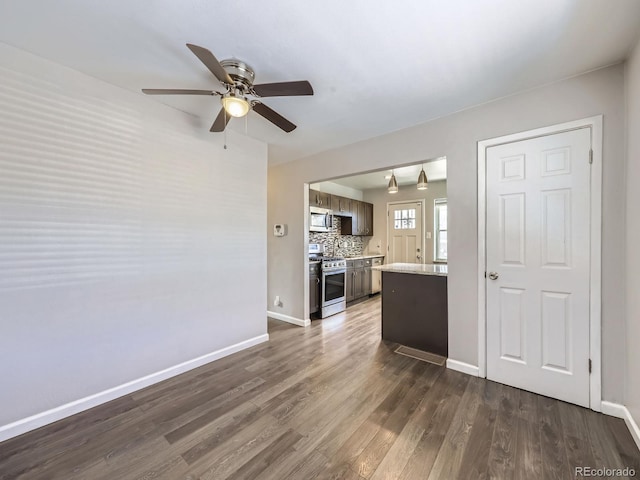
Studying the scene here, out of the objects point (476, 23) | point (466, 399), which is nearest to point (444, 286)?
point (466, 399)

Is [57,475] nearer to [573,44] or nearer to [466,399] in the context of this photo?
[466,399]

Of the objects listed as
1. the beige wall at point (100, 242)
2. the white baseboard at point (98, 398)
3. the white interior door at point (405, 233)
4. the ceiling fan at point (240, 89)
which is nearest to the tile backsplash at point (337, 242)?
the white interior door at point (405, 233)

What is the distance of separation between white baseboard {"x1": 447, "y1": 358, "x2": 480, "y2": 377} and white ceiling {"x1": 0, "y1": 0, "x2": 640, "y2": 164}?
7.88 ft

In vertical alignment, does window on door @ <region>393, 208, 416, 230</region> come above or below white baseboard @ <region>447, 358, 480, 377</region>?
above

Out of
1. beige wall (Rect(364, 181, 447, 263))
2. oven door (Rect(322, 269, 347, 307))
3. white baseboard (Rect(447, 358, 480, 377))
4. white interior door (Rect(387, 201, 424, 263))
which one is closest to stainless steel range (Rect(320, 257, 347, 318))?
oven door (Rect(322, 269, 347, 307))

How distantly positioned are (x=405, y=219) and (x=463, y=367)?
389 cm

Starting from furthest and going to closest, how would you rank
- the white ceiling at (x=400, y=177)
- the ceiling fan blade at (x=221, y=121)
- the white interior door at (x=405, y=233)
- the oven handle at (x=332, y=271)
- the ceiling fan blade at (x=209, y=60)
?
the white interior door at (x=405, y=233) < the white ceiling at (x=400, y=177) < the oven handle at (x=332, y=271) < the ceiling fan blade at (x=221, y=121) < the ceiling fan blade at (x=209, y=60)

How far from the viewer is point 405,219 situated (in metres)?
5.93

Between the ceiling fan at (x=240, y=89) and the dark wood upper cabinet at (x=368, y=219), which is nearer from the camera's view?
the ceiling fan at (x=240, y=89)

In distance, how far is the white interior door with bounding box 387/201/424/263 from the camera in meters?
5.69

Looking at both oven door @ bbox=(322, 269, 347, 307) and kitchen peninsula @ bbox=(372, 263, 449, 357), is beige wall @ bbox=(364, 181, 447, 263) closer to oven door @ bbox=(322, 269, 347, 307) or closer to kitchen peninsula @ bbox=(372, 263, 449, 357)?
oven door @ bbox=(322, 269, 347, 307)

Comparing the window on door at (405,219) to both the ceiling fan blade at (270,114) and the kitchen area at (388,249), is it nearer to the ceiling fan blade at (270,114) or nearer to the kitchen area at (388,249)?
the kitchen area at (388,249)

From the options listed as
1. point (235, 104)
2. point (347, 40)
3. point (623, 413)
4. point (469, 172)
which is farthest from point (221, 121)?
point (623, 413)

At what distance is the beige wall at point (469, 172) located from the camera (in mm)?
1823
